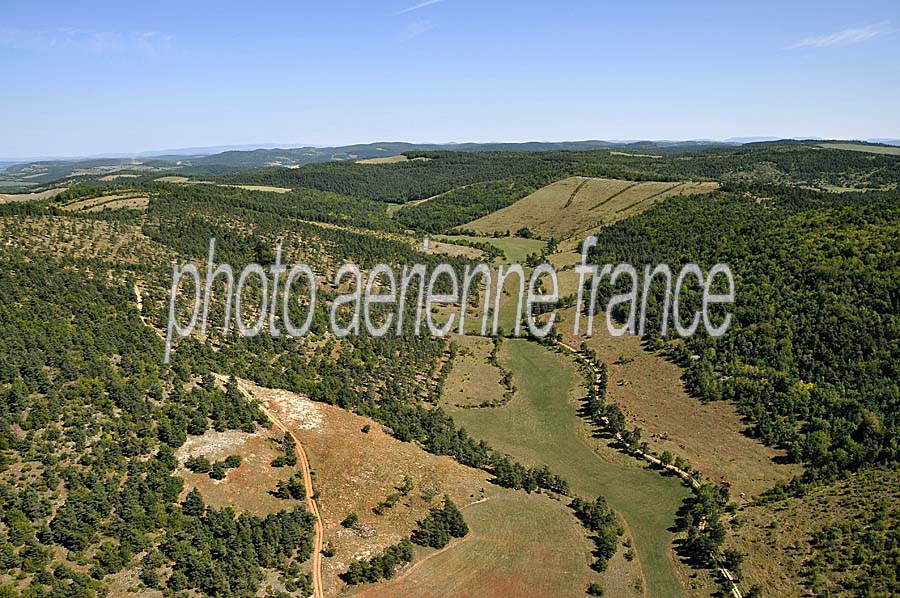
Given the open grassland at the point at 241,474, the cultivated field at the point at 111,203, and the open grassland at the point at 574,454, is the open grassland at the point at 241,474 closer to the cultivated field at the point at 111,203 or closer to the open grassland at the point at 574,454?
the open grassland at the point at 574,454

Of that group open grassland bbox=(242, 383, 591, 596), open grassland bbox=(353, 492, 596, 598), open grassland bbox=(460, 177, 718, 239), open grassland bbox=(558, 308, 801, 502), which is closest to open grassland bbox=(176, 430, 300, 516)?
open grassland bbox=(242, 383, 591, 596)

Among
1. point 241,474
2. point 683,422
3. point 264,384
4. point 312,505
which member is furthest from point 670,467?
point 264,384

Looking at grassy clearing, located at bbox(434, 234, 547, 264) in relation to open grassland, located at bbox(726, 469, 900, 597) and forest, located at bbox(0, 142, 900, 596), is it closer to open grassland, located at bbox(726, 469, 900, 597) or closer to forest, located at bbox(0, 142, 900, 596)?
forest, located at bbox(0, 142, 900, 596)

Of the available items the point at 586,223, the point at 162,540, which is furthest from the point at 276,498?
the point at 586,223

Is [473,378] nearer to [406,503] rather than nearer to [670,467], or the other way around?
[670,467]

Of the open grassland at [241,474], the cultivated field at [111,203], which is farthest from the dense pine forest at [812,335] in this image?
the cultivated field at [111,203]

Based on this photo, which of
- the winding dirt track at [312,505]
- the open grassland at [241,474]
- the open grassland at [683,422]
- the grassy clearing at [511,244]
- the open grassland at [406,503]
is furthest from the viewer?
the grassy clearing at [511,244]
